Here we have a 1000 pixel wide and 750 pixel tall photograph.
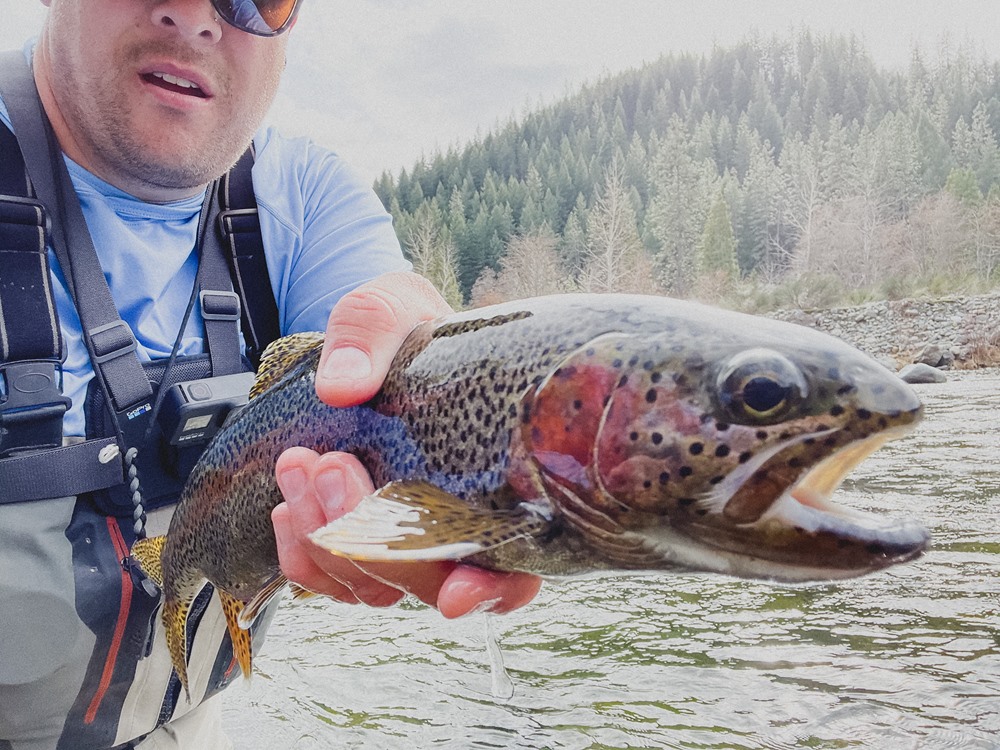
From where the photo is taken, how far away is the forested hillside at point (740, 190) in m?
56.8

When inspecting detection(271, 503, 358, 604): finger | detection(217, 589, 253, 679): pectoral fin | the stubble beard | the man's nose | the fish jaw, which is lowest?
detection(217, 589, 253, 679): pectoral fin

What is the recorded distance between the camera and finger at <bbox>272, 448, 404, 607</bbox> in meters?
1.87

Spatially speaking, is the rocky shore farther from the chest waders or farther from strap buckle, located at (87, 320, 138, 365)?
strap buckle, located at (87, 320, 138, 365)

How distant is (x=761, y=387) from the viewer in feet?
4.74

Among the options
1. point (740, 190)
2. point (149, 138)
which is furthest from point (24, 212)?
point (740, 190)

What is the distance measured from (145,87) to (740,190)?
89.8 meters

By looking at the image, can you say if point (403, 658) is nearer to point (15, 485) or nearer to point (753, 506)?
point (15, 485)

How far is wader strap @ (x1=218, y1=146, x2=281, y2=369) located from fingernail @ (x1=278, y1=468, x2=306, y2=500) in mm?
1071

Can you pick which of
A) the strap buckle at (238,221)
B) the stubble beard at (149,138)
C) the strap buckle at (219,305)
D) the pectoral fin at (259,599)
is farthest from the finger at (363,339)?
the stubble beard at (149,138)

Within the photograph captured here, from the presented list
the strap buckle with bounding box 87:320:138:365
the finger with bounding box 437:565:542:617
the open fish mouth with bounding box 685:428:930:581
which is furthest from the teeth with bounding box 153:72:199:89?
the open fish mouth with bounding box 685:428:930:581

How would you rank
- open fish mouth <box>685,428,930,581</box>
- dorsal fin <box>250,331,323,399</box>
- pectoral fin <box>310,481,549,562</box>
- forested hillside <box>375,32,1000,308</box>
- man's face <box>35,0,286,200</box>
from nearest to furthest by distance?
1. open fish mouth <box>685,428,930,581</box>
2. pectoral fin <box>310,481,549,562</box>
3. dorsal fin <box>250,331,323,399</box>
4. man's face <box>35,0,286,200</box>
5. forested hillside <box>375,32,1000,308</box>

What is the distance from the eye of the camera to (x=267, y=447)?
215 centimetres

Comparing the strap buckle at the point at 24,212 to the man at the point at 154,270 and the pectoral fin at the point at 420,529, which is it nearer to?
the man at the point at 154,270

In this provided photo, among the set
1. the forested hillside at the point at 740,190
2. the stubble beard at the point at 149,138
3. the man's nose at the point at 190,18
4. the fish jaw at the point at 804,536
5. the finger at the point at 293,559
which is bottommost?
the finger at the point at 293,559
